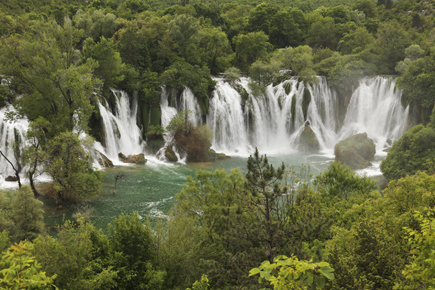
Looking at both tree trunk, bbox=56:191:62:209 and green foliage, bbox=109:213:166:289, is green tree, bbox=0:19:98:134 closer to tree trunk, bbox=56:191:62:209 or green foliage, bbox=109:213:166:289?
tree trunk, bbox=56:191:62:209

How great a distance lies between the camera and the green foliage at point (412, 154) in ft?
86.5

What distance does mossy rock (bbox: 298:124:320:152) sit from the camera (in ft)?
140

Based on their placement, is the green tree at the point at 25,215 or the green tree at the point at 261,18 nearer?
the green tree at the point at 25,215

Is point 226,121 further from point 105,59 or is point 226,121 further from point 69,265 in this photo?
point 69,265

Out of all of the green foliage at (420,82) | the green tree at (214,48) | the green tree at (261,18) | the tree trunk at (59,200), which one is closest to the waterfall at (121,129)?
the tree trunk at (59,200)

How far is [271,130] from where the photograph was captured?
148 feet

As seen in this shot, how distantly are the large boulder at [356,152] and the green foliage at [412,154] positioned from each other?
4.10m

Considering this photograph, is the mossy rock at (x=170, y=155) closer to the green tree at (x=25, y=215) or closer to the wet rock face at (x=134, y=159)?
the wet rock face at (x=134, y=159)

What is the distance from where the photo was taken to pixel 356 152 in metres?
33.3

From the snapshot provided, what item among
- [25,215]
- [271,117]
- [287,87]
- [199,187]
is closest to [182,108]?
[271,117]

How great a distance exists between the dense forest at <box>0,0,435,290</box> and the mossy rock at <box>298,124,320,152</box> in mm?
8855

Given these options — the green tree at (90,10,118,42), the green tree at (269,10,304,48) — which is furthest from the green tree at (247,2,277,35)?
the green tree at (90,10,118,42)

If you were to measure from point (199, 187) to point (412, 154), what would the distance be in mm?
21484

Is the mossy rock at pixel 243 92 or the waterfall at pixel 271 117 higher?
the mossy rock at pixel 243 92
